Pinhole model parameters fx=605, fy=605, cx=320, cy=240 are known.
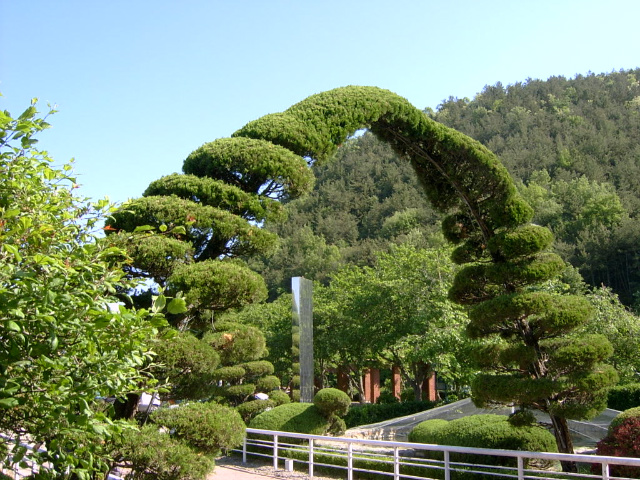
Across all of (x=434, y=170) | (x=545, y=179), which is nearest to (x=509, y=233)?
(x=434, y=170)

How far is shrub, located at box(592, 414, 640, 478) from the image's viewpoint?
7.73m

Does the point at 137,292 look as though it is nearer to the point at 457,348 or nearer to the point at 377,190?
the point at 457,348

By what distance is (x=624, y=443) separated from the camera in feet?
26.1

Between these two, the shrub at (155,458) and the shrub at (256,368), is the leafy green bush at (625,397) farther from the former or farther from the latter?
the shrub at (155,458)

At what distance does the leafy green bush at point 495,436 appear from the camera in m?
9.06

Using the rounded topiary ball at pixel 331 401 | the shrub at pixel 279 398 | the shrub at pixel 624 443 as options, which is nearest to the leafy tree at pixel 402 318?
the shrub at pixel 279 398

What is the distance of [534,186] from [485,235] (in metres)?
48.0

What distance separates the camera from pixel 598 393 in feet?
26.6

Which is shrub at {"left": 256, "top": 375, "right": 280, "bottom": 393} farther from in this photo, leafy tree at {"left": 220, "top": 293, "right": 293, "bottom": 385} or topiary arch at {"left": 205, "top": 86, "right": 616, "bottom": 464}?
topiary arch at {"left": 205, "top": 86, "right": 616, "bottom": 464}

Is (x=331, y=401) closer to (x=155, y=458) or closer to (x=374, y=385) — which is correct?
(x=155, y=458)

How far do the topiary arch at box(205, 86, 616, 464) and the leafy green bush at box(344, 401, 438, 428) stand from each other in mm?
12210

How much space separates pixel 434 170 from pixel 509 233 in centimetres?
180

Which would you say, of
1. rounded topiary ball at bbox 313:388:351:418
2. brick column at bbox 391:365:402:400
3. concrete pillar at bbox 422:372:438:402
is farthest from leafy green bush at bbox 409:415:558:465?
brick column at bbox 391:365:402:400

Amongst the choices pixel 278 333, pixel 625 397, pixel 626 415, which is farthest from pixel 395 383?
pixel 626 415
